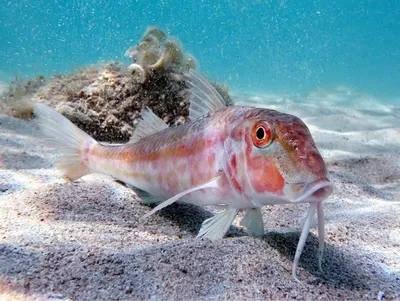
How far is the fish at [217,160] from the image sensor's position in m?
2.01

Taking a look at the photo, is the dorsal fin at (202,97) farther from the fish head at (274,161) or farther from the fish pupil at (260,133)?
the fish pupil at (260,133)

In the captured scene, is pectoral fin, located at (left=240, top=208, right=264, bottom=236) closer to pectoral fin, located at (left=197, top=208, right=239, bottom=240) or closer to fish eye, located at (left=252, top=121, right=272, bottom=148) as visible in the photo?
pectoral fin, located at (left=197, top=208, right=239, bottom=240)

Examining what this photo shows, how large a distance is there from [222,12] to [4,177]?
16164cm

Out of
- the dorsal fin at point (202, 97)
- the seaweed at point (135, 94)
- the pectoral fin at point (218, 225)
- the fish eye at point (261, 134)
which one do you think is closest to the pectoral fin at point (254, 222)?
the pectoral fin at point (218, 225)

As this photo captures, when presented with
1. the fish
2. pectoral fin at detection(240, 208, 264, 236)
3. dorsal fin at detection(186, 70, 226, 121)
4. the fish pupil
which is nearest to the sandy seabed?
pectoral fin at detection(240, 208, 264, 236)

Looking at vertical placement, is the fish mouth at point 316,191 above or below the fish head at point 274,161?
below

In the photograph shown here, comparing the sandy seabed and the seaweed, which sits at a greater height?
the seaweed

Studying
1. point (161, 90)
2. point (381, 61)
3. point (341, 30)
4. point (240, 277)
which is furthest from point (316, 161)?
point (341, 30)

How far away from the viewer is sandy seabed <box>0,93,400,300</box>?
5.85 ft

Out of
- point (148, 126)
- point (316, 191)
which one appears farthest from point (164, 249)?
point (148, 126)

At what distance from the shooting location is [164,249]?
2.17m

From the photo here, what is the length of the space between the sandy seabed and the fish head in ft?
1.48

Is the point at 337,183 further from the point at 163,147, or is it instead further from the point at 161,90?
the point at 161,90

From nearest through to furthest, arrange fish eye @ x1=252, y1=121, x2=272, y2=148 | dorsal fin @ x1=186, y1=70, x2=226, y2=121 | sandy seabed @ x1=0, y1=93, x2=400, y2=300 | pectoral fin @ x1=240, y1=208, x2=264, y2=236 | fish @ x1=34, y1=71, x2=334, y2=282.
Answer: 1. sandy seabed @ x1=0, y1=93, x2=400, y2=300
2. fish @ x1=34, y1=71, x2=334, y2=282
3. fish eye @ x1=252, y1=121, x2=272, y2=148
4. pectoral fin @ x1=240, y1=208, x2=264, y2=236
5. dorsal fin @ x1=186, y1=70, x2=226, y2=121
